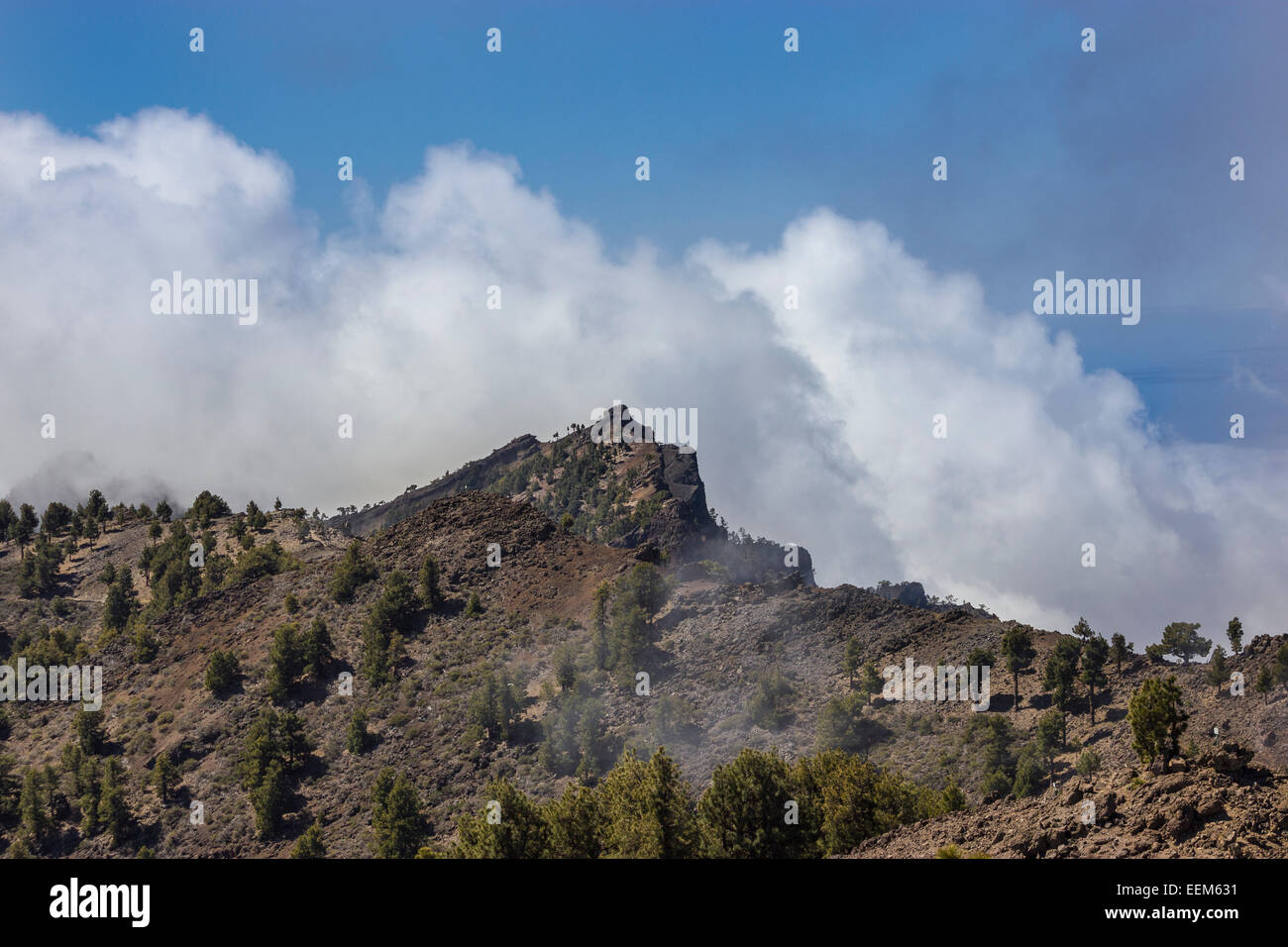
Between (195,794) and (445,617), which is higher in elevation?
(445,617)

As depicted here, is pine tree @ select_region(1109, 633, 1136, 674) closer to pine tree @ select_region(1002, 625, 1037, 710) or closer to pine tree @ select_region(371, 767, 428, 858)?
pine tree @ select_region(1002, 625, 1037, 710)

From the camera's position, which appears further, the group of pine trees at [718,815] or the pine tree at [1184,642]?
the pine tree at [1184,642]

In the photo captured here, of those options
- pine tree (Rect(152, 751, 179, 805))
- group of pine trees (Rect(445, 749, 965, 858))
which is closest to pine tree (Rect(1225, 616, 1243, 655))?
group of pine trees (Rect(445, 749, 965, 858))

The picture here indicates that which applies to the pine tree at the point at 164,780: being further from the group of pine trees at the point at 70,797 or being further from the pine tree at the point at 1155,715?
the pine tree at the point at 1155,715

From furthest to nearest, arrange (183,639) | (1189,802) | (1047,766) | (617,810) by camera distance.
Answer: (183,639) → (1047,766) → (617,810) → (1189,802)

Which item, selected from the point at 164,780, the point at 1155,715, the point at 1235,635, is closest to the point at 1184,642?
the point at 1235,635

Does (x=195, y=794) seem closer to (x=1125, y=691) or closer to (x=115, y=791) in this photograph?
(x=115, y=791)

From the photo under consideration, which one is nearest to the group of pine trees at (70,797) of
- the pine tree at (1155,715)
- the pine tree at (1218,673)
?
the pine tree at (1155,715)

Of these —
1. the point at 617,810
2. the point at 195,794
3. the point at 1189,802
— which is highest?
the point at 1189,802

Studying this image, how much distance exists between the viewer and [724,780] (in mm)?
57031

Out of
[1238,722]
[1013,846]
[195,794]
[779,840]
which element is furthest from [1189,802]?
[195,794]

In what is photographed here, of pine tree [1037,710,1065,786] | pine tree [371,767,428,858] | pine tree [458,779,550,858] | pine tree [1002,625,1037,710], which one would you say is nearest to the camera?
pine tree [458,779,550,858]
